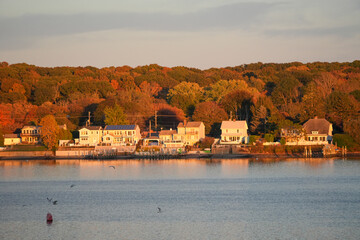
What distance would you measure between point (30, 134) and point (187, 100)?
2810 centimetres

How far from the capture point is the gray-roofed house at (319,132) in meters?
71.0

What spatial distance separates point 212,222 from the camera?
3059 centimetres

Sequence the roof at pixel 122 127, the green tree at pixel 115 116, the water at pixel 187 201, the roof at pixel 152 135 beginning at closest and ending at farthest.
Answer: the water at pixel 187 201, the roof at pixel 122 127, the roof at pixel 152 135, the green tree at pixel 115 116

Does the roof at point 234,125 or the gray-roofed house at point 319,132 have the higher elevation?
the roof at point 234,125

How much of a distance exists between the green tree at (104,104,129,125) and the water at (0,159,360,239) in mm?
19703

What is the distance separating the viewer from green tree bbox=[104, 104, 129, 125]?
83.2m

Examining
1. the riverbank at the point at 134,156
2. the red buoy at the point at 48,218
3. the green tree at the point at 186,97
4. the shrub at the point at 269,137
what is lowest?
the red buoy at the point at 48,218

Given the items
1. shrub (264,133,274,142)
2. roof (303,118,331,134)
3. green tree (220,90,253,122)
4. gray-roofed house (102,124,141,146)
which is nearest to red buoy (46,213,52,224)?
shrub (264,133,274,142)

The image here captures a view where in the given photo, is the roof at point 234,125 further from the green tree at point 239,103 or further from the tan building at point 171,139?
the green tree at point 239,103

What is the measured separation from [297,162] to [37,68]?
285 feet

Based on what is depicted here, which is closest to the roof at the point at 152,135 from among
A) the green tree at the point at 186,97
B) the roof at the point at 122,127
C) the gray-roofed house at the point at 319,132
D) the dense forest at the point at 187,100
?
the roof at the point at 122,127

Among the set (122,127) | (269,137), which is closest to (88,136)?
(122,127)

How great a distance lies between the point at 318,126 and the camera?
71812 mm

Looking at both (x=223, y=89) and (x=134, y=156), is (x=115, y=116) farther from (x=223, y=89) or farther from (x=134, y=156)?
(x=223, y=89)
